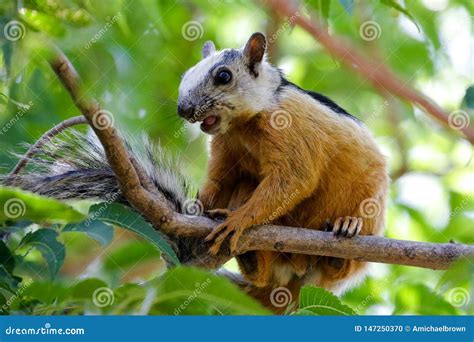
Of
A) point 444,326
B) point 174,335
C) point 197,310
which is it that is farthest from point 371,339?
point 197,310

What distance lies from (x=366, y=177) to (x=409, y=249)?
0.74 m

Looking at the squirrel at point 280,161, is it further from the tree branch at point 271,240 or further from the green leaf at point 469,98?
the green leaf at point 469,98

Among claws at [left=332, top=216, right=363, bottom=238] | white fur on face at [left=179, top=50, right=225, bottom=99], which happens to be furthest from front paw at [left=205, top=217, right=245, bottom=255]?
white fur on face at [left=179, top=50, right=225, bottom=99]

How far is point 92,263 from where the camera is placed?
10.3 ft

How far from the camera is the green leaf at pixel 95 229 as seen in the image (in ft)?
6.66

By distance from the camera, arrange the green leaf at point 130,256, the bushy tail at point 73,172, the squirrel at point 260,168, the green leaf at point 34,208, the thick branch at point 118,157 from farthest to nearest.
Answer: the squirrel at point 260,168, the bushy tail at point 73,172, the green leaf at point 130,256, the thick branch at point 118,157, the green leaf at point 34,208

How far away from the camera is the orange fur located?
10.9 feet

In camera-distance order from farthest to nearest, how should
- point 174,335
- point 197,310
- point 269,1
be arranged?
point 269,1 < point 174,335 < point 197,310

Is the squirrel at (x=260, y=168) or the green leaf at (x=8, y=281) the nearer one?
the green leaf at (x=8, y=281)

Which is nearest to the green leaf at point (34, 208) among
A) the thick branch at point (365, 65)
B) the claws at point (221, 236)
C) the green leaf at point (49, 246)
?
the green leaf at point (49, 246)

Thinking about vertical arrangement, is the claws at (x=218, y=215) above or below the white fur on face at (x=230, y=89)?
below

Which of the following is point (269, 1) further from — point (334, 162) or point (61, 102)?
point (61, 102)

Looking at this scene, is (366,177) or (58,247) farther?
(366,177)

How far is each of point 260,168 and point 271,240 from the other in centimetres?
52
